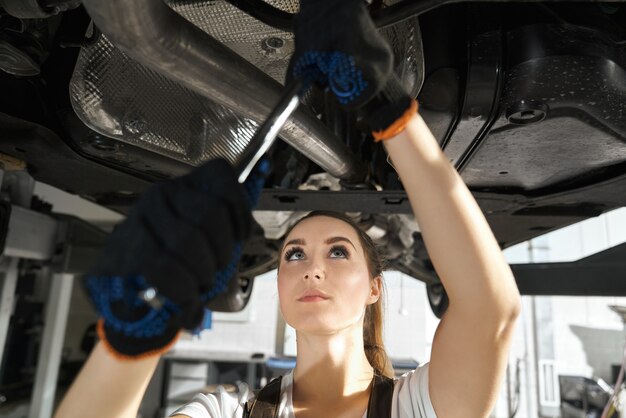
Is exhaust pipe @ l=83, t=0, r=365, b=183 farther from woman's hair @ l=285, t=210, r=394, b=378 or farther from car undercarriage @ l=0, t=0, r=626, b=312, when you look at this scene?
woman's hair @ l=285, t=210, r=394, b=378

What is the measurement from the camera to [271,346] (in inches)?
126

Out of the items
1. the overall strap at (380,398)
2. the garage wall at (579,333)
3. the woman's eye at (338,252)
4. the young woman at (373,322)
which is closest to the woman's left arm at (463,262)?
the young woman at (373,322)

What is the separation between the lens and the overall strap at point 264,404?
0.71 m

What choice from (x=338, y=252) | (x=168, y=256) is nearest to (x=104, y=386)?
(x=168, y=256)

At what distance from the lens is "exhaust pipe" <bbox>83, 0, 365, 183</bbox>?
40 centimetres

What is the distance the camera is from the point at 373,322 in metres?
0.98

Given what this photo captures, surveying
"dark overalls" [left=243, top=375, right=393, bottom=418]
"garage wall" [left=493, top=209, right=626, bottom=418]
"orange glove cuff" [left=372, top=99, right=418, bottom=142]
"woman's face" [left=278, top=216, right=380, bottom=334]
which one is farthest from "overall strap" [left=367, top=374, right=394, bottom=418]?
"garage wall" [left=493, top=209, right=626, bottom=418]

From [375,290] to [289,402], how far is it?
283 mm

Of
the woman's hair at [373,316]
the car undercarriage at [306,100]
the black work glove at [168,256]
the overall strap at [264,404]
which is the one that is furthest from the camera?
the woman's hair at [373,316]

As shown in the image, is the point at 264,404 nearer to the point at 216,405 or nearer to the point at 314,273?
the point at 216,405

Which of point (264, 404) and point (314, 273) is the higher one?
point (314, 273)

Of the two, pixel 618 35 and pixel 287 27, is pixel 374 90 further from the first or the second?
pixel 618 35

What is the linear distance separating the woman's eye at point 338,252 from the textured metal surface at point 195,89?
155 mm

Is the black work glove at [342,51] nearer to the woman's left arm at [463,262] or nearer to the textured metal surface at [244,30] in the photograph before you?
the woman's left arm at [463,262]
